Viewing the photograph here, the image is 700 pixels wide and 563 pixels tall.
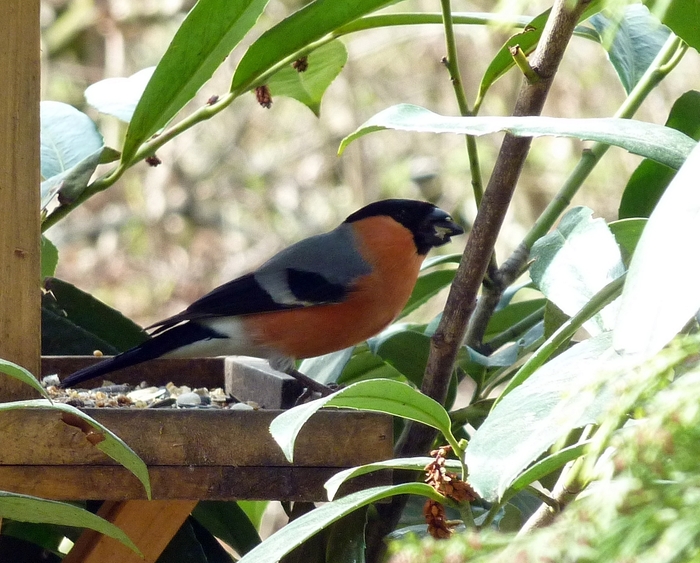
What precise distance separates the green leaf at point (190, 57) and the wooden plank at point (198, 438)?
0.47 m

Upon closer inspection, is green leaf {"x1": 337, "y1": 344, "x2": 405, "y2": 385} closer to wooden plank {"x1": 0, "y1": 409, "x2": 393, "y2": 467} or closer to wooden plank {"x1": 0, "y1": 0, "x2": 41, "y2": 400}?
wooden plank {"x1": 0, "y1": 409, "x2": 393, "y2": 467}

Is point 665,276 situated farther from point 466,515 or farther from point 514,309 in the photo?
point 514,309

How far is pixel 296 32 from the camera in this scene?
1.42 m

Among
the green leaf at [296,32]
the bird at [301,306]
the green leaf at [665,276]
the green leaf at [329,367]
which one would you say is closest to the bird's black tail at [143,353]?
the bird at [301,306]

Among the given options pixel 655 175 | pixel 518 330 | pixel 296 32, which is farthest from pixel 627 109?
pixel 296 32

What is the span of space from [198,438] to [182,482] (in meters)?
0.06

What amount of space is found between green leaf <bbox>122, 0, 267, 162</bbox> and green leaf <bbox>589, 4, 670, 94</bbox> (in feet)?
1.95

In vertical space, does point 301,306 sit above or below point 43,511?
above

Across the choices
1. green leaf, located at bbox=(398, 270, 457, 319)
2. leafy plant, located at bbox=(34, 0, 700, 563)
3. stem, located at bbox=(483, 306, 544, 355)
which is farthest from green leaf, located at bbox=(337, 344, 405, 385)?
stem, located at bbox=(483, 306, 544, 355)

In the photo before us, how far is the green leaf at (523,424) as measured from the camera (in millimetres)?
724

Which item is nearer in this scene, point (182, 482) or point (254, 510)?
point (182, 482)

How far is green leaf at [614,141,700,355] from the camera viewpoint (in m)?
0.53

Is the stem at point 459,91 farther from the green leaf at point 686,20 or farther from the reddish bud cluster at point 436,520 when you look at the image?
the reddish bud cluster at point 436,520

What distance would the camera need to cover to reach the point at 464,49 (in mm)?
5691
